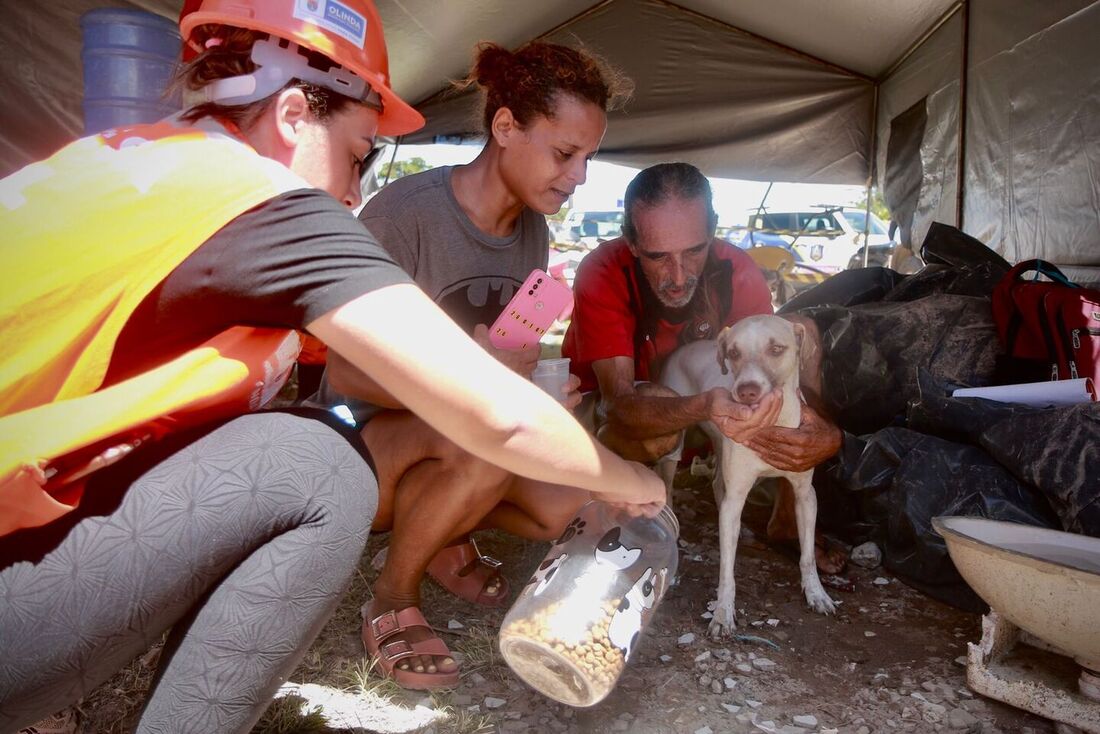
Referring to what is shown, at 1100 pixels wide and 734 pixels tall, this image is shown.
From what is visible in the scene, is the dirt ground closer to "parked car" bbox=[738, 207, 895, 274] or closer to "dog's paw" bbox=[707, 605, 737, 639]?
"dog's paw" bbox=[707, 605, 737, 639]

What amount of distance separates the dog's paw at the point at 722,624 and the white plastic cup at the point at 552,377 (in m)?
0.97

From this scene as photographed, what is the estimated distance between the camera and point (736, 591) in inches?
115

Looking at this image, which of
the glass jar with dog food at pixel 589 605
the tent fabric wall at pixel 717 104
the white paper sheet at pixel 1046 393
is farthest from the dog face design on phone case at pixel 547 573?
the tent fabric wall at pixel 717 104

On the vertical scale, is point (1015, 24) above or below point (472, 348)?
above

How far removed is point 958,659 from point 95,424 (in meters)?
2.32

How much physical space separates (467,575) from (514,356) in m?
0.96

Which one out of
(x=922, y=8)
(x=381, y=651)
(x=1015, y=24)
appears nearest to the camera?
(x=381, y=651)

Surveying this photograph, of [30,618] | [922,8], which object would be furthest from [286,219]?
[922,8]

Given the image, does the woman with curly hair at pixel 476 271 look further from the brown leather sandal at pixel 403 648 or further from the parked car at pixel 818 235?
the parked car at pixel 818 235

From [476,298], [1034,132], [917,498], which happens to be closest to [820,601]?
[917,498]

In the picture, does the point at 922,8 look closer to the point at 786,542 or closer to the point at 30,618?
the point at 786,542

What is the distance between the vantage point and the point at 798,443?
8.74 ft

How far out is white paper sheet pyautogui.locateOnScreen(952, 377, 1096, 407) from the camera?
2662mm

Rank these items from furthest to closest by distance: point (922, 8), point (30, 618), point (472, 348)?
point (922, 8) < point (472, 348) < point (30, 618)
